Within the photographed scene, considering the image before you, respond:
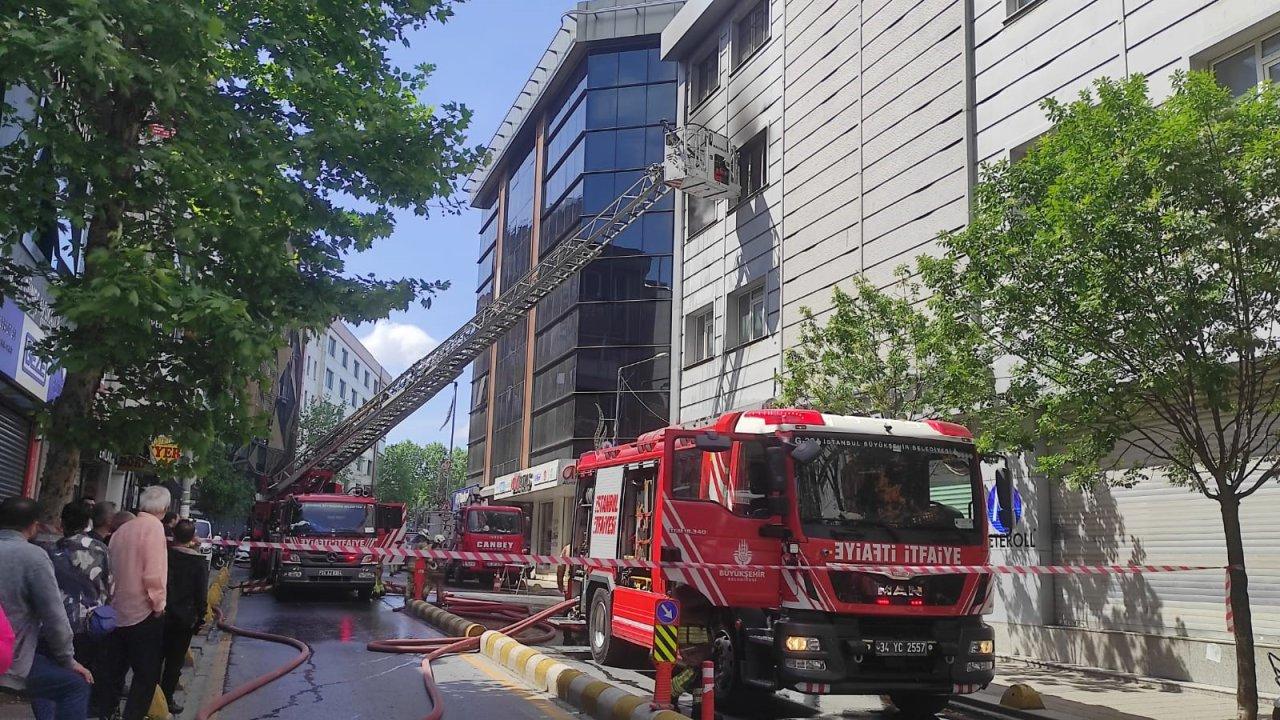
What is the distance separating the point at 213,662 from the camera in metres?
11.7

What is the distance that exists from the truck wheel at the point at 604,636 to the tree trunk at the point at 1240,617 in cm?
622

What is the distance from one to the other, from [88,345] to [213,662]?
4.97 m

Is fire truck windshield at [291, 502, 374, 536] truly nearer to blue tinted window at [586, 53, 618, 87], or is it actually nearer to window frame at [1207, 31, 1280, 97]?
window frame at [1207, 31, 1280, 97]

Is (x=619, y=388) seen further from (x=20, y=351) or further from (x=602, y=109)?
(x=20, y=351)

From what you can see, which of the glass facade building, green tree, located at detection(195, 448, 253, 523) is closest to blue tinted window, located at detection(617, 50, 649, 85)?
the glass facade building

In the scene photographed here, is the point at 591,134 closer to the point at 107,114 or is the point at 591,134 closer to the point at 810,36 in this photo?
the point at 810,36

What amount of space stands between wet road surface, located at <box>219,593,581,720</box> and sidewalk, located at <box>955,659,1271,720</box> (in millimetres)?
4803

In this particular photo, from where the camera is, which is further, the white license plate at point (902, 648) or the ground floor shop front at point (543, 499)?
the ground floor shop front at point (543, 499)

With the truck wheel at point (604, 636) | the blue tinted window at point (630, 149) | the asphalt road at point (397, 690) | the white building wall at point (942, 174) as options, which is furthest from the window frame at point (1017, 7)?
the blue tinted window at point (630, 149)

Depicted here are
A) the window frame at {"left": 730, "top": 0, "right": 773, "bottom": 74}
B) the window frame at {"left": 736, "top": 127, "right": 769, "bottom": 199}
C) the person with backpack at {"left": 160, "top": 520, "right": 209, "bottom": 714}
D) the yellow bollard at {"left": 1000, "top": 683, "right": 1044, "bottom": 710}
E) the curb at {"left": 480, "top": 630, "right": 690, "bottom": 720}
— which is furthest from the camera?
the window frame at {"left": 730, "top": 0, "right": 773, "bottom": 74}

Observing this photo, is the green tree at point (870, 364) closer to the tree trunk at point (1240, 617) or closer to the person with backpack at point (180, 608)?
the tree trunk at point (1240, 617)

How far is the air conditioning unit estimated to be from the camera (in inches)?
927

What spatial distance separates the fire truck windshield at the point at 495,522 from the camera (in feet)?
94.8

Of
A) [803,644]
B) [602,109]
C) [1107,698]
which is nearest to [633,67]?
[602,109]
